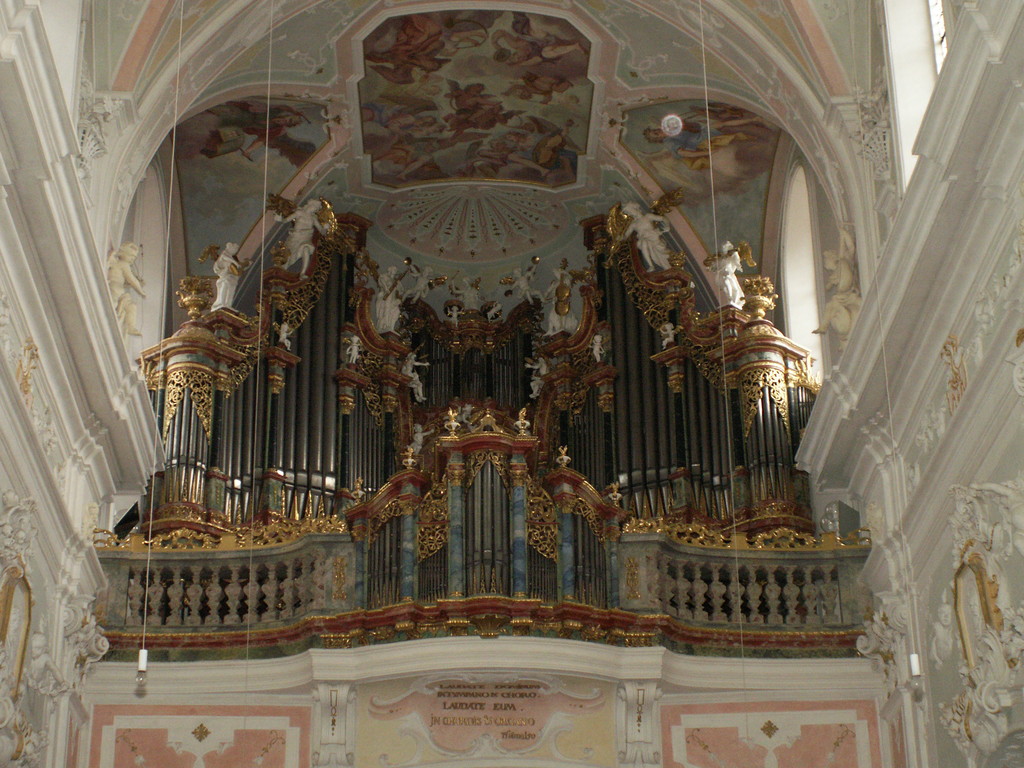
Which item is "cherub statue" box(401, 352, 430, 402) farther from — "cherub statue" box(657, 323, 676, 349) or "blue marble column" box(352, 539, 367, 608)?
"blue marble column" box(352, 539, 367, 608)

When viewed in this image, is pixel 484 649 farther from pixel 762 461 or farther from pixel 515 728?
pixel 762 461

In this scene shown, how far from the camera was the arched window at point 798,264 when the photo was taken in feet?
59.2

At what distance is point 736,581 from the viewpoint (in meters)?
14.4

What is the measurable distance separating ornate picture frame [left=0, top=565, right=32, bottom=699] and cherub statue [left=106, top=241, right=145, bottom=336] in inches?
125

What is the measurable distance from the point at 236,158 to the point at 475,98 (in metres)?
2.70

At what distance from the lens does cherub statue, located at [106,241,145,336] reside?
561 inches

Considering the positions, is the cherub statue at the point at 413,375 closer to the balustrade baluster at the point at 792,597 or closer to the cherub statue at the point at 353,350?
the cherub statue at the point at 353,350

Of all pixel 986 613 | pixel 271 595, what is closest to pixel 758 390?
pixel 271 595

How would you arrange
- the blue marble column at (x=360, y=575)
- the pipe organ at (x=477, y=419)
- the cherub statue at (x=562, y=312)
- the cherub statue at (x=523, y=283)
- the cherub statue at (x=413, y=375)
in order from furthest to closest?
the cherub statue at (x=523, y=283)
the cherub statue at (x=562, y=312)
the cherub statue at (x=413, y=375)
the pipe organ at (x=477, y=419)
the blue marble column at (x=360, y=575)

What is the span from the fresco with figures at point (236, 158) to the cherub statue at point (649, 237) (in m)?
3.46

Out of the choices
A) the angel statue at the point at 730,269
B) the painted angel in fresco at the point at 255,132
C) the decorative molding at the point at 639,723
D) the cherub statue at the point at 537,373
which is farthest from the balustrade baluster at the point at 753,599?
the painted angel in fresco at the point at 255,132

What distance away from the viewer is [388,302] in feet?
61.1

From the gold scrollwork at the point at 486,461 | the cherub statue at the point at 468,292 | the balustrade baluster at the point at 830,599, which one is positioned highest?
the cherub statue at the point at 468,292

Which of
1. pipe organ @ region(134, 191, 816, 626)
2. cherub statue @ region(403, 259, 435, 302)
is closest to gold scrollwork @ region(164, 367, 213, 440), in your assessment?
pipe organ @ region(134, 191, 816, 626)
